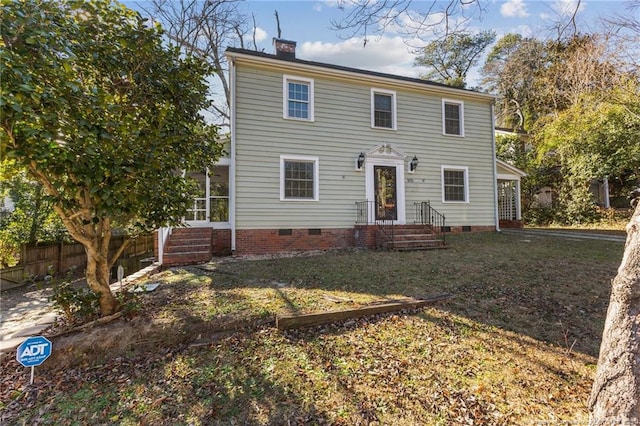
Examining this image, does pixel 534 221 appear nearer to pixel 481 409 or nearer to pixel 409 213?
pixel 409 213

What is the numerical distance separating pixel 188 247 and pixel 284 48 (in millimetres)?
7256

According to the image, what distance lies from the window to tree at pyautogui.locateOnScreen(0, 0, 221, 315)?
9.84 m

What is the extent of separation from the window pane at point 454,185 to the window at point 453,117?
59.7 inches

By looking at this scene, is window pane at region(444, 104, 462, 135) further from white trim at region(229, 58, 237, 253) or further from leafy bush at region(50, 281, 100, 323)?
leafy bush at region(50, 281, 100, 323)

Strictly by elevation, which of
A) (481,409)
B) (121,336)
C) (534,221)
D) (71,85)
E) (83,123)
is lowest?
(481,409)

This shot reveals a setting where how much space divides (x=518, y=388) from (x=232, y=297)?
3.57 meters

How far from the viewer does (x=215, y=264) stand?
7.46 m

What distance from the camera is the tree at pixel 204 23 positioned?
629 inches

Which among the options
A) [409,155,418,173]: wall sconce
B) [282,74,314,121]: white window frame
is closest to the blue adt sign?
[282,74,314,121]: white window frame

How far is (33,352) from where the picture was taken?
2852 millimetres

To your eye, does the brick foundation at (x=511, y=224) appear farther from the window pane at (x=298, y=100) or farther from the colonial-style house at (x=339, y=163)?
the window pane at (x=298, y=100)

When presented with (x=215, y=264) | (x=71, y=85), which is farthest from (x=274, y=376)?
(x=215, y=264)

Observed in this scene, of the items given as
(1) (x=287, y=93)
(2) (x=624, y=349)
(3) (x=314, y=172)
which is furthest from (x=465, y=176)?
(2) (x=624, y=349)

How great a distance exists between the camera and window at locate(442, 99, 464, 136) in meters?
11.8
